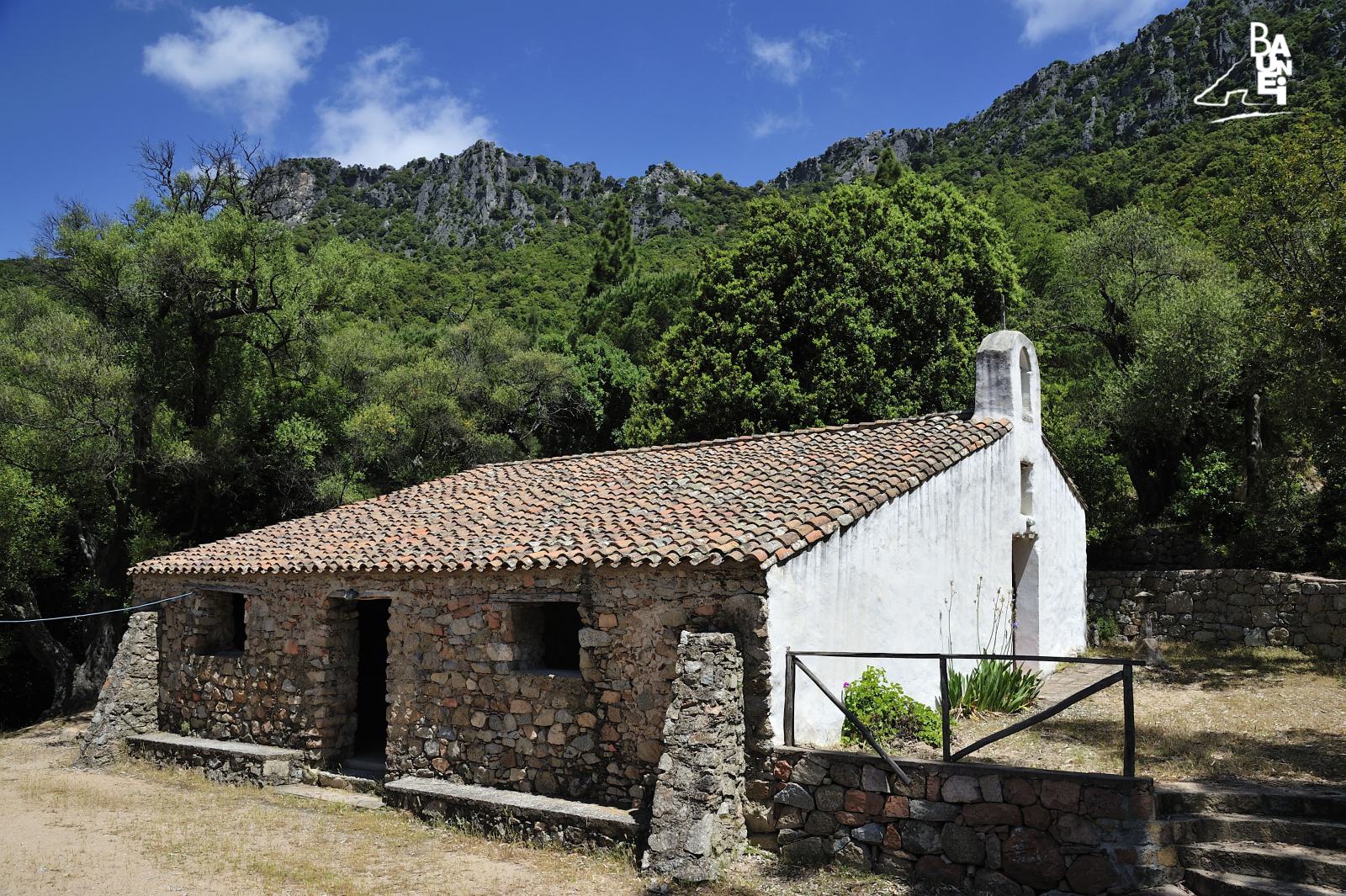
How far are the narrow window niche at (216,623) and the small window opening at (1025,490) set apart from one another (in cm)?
1169

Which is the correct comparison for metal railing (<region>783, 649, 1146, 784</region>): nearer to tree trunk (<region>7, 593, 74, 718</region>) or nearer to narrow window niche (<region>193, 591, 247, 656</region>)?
narrow window niche (<region>193, 591, 247, 656</region>)

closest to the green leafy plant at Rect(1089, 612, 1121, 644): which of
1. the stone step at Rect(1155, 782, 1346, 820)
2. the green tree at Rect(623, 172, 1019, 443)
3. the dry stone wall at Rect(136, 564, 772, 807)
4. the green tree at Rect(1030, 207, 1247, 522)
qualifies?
the green tree at Rect(1030, 207, 1247, 522)

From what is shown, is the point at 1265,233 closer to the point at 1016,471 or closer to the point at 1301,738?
the point at 1016,471

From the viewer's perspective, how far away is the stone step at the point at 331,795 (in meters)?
9.93

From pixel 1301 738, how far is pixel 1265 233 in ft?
22.5

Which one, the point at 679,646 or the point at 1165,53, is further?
the point at 1165,53

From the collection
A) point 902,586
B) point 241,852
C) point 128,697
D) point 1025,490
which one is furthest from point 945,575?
point 128,697

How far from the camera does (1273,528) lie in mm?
16188

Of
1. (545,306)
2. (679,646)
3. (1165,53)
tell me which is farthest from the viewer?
(1165,53)

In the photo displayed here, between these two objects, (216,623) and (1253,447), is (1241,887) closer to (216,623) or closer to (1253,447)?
(216,623)

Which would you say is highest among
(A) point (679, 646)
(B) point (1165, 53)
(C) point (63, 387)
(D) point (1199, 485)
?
(B) point (1165, 53)

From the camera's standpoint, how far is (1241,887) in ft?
19.8

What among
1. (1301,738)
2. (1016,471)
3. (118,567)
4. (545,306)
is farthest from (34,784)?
(545,306)

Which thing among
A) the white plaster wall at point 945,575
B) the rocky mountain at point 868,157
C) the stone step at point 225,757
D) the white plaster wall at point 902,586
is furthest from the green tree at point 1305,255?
the rocky mountain at point 868,157
